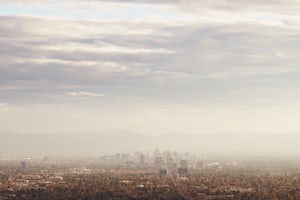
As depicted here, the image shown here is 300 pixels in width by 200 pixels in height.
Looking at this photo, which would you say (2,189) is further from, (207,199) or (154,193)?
(207,199)

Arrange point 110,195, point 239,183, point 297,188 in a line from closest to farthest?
1. point 110,195
2. point 297,188
3. point 239,183

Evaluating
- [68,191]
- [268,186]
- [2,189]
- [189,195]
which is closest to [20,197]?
[68,191]

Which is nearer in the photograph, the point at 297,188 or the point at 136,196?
the point at 136,196

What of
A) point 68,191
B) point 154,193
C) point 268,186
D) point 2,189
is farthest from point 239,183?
point 2,189

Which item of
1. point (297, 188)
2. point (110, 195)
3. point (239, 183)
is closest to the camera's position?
point (110, 195)

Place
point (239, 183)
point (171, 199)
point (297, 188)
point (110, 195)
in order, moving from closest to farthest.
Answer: point (171, 199) < point (110, 195) < point (297, 188) < point (239, 183)

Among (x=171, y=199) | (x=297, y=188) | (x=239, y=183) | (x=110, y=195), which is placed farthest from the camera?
(x=239, y=183)

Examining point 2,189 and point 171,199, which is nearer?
point 171,199

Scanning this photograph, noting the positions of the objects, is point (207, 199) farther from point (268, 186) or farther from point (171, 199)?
point (268, 186)
